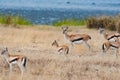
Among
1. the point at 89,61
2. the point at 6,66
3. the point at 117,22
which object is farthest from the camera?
the point at 117,22

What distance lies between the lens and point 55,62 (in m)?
19.7

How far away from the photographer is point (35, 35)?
95.9 feet

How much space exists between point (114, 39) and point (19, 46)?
416 cm

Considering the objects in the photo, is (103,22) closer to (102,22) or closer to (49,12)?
(102,22)

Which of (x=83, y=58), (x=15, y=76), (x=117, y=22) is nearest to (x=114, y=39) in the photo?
(x=83, y=58)

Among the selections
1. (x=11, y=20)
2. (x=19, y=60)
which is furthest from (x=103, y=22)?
(x=19, y=60)

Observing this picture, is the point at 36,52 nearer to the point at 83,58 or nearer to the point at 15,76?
the point at 83,58

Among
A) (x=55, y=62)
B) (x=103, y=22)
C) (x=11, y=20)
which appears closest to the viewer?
(x=55, y=62)

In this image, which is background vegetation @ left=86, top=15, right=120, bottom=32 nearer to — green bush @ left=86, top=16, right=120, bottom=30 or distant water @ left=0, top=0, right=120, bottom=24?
green bush @ left=86, top=16, right=120, bottom=30

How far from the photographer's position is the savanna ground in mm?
17466

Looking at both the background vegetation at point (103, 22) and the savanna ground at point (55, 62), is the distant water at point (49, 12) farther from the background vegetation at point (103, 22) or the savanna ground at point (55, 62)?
the savanna ground at point (55, 62)

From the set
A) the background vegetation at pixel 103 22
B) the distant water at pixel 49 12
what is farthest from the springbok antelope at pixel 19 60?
the distant water at pixel 49 12

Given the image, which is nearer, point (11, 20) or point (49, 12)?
point (11, 20)

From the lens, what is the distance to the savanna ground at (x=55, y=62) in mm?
17466
